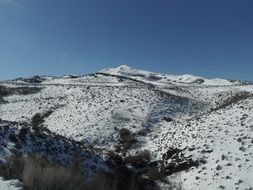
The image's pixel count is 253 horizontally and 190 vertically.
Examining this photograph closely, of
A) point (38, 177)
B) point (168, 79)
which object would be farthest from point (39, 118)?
point (168, 79)

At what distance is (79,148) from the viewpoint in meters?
24.0

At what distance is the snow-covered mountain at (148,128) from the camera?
22047mm

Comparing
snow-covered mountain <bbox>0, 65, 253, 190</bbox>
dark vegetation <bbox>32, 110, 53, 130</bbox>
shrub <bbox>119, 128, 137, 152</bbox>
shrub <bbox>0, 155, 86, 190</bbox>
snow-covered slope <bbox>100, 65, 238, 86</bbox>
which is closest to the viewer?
shrub <bbox>0, 155, 86, 190</bbox>

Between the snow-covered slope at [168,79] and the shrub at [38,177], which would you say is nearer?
the shrub at [38,177]

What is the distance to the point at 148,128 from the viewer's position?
35562mm

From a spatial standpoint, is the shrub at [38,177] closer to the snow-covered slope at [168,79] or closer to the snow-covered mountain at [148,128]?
the snow-covered mountain at [148,128]

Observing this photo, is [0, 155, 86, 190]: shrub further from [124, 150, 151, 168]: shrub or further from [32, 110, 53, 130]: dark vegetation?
[32, 110, 53, 130]: dark vegetation

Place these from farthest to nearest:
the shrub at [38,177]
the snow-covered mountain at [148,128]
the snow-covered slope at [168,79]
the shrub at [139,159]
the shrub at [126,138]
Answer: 1. the snow-covered slope at [168,79]
2. the shrub at [126,138]
3. the shrub at [139,159]
4. the snow-covered mountain at [148,128]
5. the shrub at [38,177]

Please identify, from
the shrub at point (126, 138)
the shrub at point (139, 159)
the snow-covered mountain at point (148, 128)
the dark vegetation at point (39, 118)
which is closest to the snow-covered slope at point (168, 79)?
the snow-covered mountain at point (148, 128)

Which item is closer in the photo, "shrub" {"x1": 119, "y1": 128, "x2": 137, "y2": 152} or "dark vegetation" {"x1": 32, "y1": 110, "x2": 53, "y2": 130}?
"shrub" {"x1": 119, "y1": 128, "x2": 137, "y2": 152}

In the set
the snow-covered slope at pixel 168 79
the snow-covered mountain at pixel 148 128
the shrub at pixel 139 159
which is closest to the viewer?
the snow-covered mountain at pixel 148 128

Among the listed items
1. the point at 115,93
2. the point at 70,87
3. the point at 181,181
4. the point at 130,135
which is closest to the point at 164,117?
the point at 130,135

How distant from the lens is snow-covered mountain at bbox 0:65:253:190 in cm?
2205

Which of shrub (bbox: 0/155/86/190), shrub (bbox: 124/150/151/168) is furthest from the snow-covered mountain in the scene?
shrub (bbox: 0/155/86/190)
